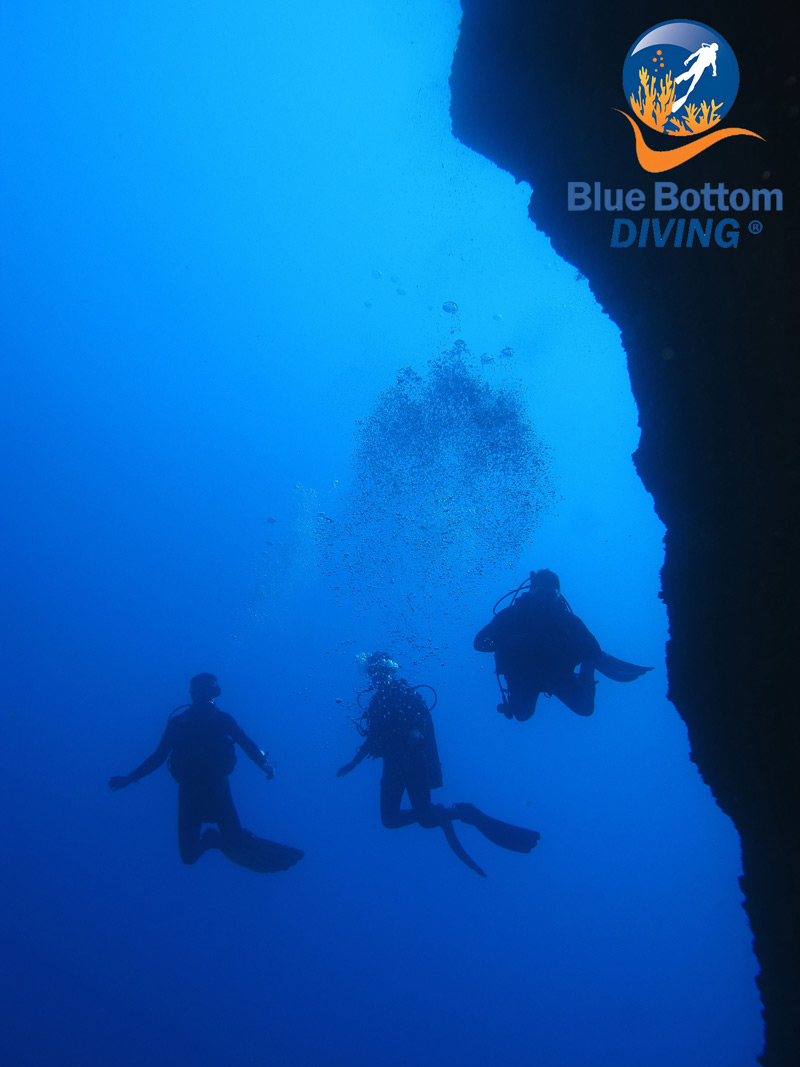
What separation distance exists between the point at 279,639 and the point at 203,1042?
1703 centimetres

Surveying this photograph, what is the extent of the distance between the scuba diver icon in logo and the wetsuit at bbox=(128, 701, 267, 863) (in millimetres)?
6163

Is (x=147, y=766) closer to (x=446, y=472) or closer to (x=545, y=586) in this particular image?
(x=545, y=586)

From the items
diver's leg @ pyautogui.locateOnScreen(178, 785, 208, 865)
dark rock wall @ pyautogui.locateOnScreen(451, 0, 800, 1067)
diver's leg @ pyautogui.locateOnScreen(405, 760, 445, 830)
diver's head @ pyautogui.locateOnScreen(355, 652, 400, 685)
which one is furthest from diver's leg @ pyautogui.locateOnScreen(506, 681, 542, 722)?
diver's leg @ pyautogui.locateOnScreen(178, 785, 208, 865)

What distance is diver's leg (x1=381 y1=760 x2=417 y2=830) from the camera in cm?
588

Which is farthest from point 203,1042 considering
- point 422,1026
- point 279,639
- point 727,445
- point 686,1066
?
point 727,445

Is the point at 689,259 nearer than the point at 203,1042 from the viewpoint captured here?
Yes

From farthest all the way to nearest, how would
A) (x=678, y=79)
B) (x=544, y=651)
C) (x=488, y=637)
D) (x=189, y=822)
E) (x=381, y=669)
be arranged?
1. (x=381, y=669)
2. (x=189, y=822)
3. (x=488, y=637)
4. (x=544, y=651)
5. (x=678, y=79)

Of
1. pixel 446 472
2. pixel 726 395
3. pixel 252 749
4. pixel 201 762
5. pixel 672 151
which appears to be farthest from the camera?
pixel 446 472

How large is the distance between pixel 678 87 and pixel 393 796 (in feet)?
22.4

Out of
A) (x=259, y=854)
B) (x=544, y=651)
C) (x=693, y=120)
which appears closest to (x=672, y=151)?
(x=693, y=120)

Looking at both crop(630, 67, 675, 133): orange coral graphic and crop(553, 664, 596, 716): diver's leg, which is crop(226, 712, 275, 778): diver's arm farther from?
crop(630, 67, 675, 133): orange coral graphic

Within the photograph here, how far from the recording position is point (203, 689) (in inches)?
226

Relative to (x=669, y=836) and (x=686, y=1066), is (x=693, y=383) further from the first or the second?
(x=669, y=836)

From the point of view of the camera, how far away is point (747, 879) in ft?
8.09
